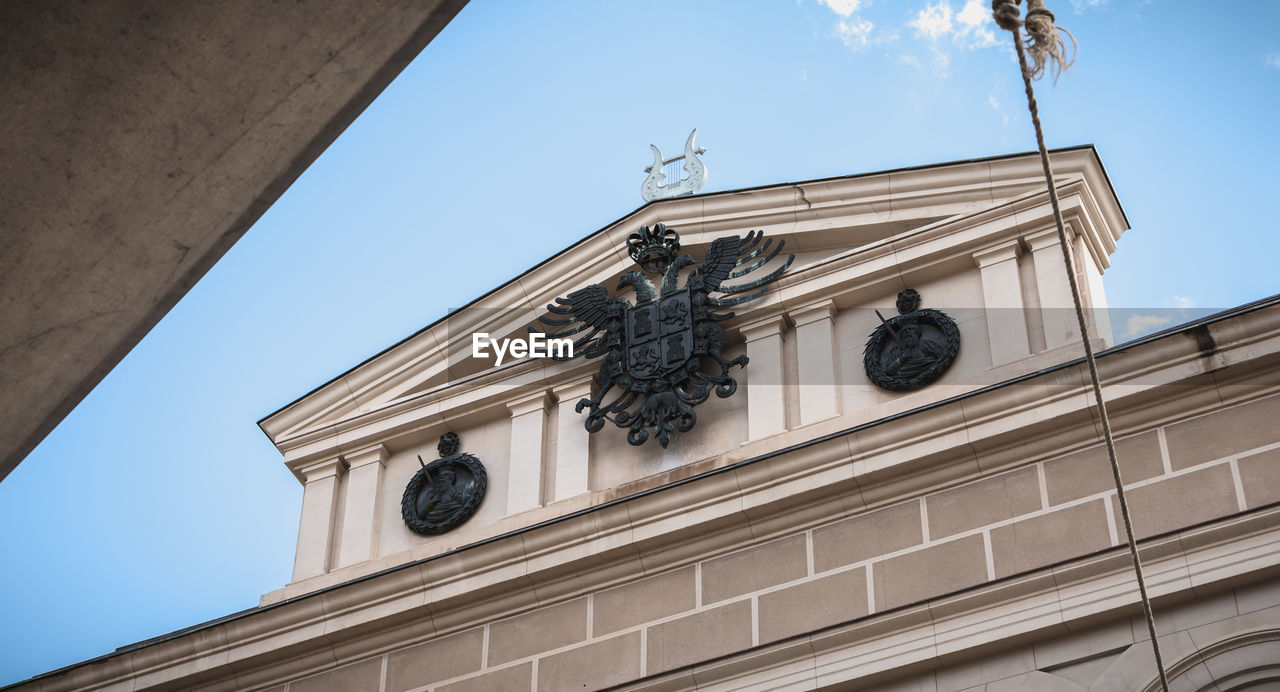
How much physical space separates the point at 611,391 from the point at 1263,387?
17.1 ft

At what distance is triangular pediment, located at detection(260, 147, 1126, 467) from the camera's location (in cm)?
1320

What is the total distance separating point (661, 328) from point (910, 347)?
2.16m

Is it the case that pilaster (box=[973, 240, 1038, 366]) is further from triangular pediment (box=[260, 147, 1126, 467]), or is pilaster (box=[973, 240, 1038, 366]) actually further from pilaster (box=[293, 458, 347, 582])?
pilaster (box=[293, 458, 347, 582])

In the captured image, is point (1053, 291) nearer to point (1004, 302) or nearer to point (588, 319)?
point (1004, 302)

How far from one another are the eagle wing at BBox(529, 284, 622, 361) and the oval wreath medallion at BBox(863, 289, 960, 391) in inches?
89.2

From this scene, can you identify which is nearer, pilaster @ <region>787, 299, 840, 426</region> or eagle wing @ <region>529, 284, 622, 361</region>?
pilaster @ <region>787, 299, 840, 426</region>

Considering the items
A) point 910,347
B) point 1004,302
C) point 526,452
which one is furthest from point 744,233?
point 526,452

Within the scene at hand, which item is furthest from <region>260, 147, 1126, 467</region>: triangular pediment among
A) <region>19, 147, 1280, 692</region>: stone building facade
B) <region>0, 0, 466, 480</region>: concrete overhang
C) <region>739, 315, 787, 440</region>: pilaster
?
<region>0, 0, 466, 480</region>: concrete overhang

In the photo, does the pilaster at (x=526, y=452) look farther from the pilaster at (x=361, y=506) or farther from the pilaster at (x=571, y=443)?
the pilaster at (x=361, y=506)

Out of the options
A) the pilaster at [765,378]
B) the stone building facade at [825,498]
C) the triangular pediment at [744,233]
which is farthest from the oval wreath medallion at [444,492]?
the pilaster at [765,378]

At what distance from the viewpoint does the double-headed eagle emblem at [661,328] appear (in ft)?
44.1

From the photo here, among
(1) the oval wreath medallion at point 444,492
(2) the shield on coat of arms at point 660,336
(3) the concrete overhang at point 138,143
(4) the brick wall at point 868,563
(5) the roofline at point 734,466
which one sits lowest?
(3) the concrete overhang at point 138,143

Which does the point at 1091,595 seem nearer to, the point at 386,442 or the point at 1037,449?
the point at 1037,449

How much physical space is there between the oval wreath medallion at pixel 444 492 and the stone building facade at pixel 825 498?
141 mm
